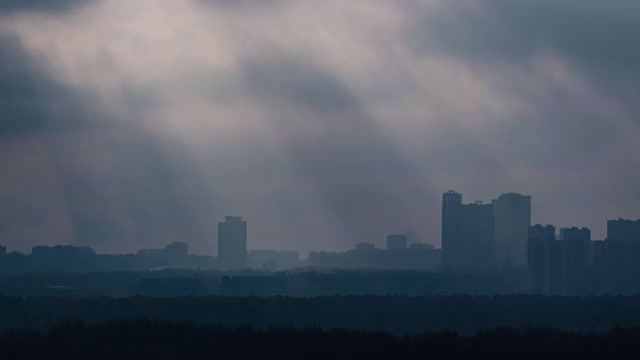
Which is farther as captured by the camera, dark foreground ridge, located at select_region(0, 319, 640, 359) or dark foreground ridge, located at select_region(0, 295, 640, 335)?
dark foreground ridge, located at select_region(0, 295, 640, 335)

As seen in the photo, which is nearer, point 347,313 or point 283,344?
point 283,344

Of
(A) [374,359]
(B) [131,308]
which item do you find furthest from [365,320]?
(A) [374,359]

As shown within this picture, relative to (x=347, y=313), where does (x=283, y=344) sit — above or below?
below

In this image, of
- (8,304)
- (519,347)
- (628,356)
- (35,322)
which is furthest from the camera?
(8,304)

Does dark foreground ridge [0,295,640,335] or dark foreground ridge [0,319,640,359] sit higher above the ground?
dark foreground ridge [0,295,640,335]

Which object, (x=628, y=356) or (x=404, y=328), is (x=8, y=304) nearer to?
(x=404, y=328)
